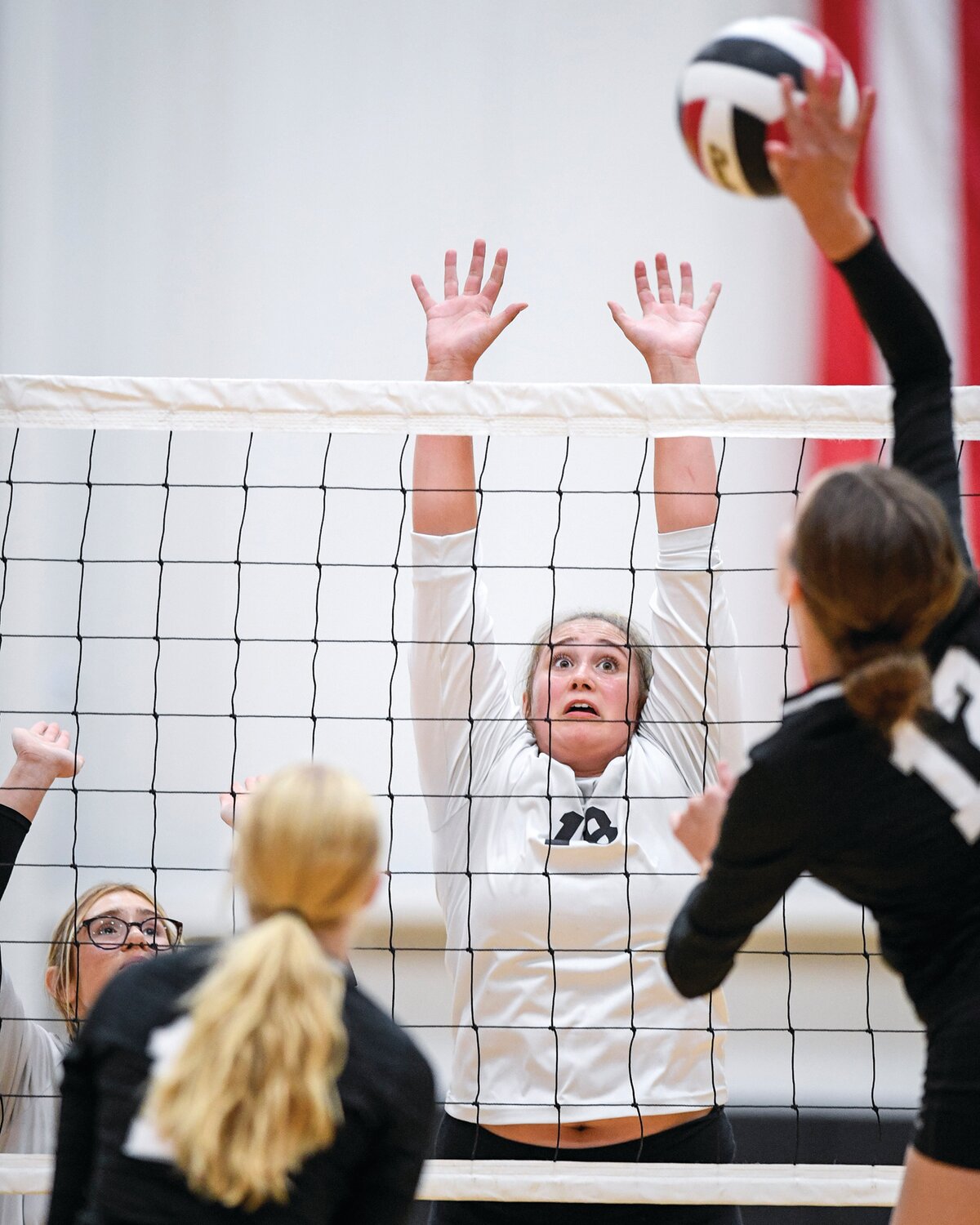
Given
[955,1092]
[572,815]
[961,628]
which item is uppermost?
[961,628]

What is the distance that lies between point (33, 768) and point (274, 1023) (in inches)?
50.3

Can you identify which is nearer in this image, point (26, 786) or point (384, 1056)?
point (384, 1056)

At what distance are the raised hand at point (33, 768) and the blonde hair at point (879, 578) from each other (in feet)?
4.81

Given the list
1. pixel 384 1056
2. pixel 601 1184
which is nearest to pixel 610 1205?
pixel 601 1184

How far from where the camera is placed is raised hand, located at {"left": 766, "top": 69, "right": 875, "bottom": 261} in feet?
5.11

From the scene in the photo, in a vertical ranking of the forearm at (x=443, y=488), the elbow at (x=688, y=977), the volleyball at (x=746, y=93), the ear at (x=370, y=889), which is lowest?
the elbow at (x=688, y=977)

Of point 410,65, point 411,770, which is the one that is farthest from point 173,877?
point 410,65

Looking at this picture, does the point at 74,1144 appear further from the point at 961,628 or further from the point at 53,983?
the point at 53,983

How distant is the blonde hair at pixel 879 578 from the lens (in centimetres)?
140

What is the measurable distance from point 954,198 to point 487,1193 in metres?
3.23

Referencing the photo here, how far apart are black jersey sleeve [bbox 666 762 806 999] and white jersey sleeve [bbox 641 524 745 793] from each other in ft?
2.98

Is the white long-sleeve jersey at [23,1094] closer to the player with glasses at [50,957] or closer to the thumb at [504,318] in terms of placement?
the player with glasses at [50,957]

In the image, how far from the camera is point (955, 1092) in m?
1.44

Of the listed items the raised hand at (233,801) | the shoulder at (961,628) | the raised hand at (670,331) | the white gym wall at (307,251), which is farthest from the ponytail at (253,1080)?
the white gym wall at (307,251)
